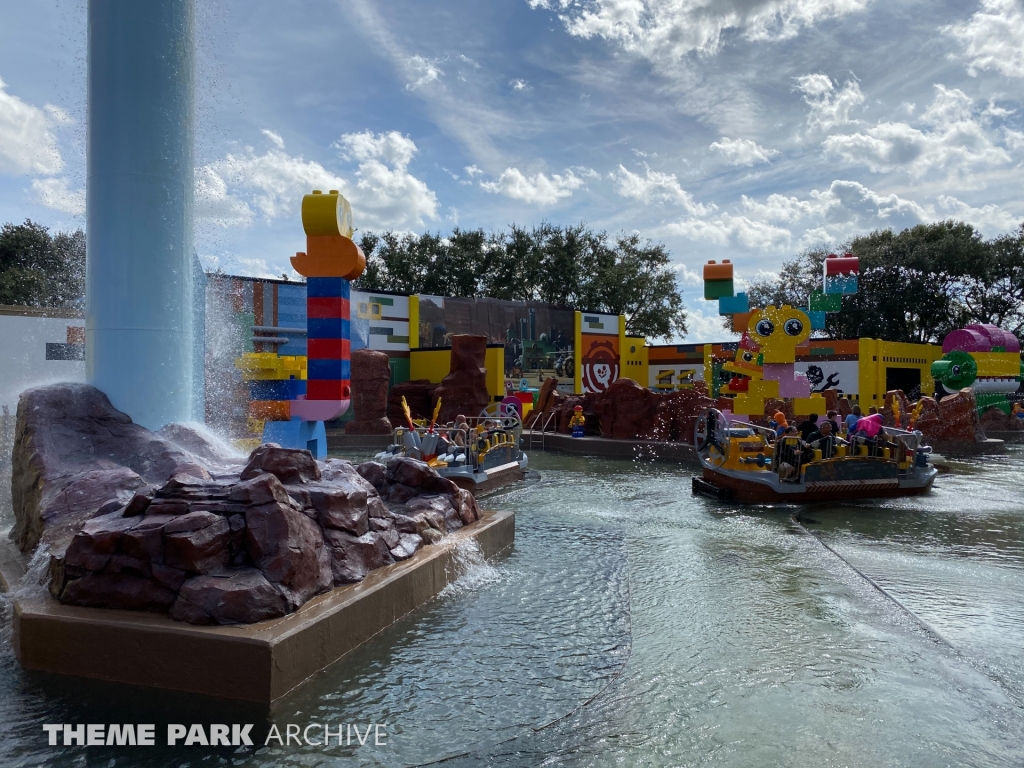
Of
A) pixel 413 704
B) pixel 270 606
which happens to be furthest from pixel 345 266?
pixel 413 704

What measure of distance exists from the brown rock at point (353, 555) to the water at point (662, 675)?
51cm

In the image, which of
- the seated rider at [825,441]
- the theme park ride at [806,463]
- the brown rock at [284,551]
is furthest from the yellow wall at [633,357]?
the brown rock at [284,551]

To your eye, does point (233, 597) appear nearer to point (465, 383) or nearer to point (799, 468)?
point (799, 468)

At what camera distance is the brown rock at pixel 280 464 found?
5.67 meters

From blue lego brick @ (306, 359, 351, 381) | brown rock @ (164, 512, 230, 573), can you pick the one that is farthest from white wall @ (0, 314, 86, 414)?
brown rock @ (164, 512, 230, 573)

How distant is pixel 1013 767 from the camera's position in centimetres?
364

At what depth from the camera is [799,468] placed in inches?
469

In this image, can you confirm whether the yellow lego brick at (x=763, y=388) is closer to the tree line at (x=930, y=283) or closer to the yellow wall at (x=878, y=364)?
the yellow wall at (x=878, y=364)

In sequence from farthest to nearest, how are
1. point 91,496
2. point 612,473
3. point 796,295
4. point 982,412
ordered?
point 796,295 → point 982,412 → point 612,473 → point 91,496

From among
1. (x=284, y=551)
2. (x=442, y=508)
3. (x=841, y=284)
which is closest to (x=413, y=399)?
(x=841, y=284)

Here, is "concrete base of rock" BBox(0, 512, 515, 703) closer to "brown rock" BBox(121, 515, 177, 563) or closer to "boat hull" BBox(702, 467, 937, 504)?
"brown rock" BBox(121, 515, 177, 563)

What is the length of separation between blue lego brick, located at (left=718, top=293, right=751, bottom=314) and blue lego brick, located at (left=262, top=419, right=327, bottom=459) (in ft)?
32.3

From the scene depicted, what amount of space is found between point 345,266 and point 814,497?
26.4 feet

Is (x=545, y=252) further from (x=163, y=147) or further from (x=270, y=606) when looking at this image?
(x=270, y=606)
